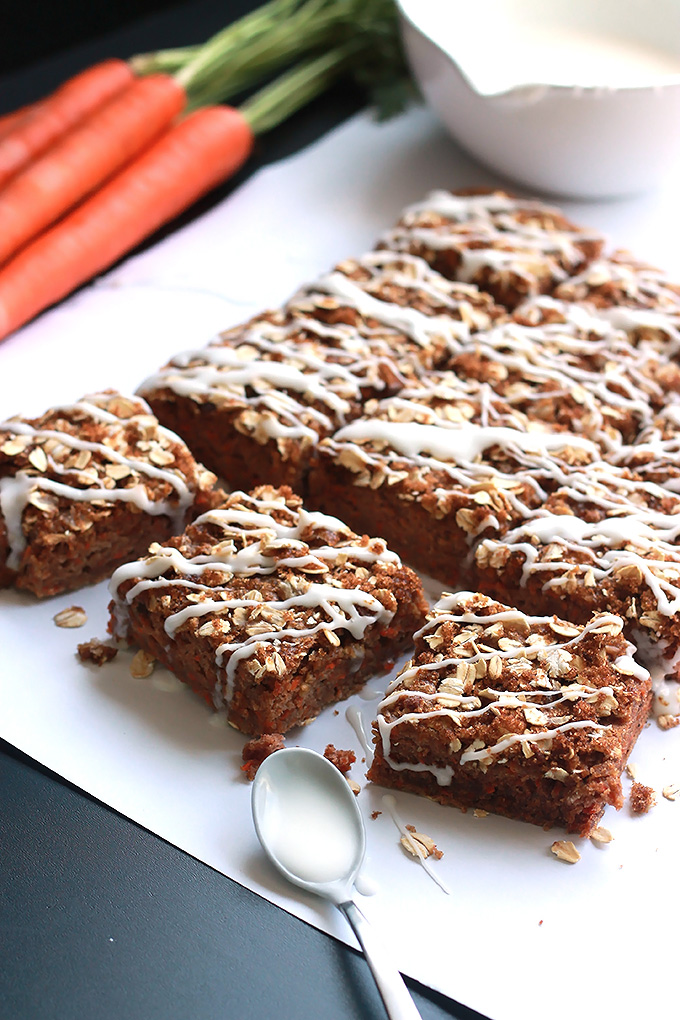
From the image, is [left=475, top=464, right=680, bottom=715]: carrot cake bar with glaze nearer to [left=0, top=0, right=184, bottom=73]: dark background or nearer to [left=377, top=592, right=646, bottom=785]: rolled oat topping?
[left=377, top=592, right=646, bottom=785]: rolled oat topping

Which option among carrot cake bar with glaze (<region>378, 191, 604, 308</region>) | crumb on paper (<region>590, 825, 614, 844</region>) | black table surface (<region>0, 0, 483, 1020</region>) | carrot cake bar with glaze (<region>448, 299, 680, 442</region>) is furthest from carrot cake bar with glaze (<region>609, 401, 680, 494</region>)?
black table surface (<region>0, 0, 483, 1020</region>)

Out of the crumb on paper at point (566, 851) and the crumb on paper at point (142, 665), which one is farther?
the crumb on paper at point (142, 665)

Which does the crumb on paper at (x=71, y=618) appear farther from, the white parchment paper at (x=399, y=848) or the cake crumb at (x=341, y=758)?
the cake crumb at (x=341, y=758)

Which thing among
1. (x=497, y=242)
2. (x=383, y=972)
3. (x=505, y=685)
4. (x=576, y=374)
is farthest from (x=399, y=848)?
(x=497, y=242)

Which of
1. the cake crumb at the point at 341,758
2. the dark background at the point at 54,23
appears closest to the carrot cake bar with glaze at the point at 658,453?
the cake crumb at the point at 341,758

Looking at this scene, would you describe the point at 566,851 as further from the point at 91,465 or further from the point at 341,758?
the point at 91,465

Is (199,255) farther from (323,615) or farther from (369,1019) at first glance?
(369,1019)
